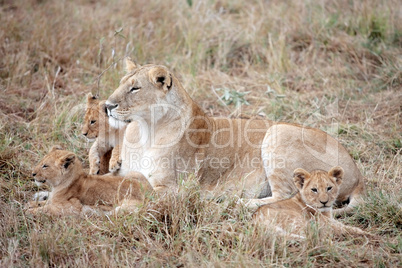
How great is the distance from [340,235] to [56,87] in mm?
4815

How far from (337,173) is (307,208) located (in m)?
0.44

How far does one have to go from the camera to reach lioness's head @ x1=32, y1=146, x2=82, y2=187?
16.2 feet

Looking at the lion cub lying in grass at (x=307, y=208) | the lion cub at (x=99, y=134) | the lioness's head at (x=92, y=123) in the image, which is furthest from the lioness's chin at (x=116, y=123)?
the lion cub lying in grass at (x=307, y=208)

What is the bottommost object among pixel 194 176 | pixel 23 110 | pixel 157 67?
pixel 23 110

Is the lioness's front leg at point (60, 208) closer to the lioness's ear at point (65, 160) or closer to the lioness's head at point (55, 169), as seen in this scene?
the lioness's head at point (55, 169)

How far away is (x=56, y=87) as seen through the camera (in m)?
7.78

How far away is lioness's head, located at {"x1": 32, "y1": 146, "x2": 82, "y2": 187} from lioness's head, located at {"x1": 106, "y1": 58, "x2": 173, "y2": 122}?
1.91 ft

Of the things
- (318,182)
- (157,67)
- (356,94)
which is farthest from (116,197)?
(356,94)

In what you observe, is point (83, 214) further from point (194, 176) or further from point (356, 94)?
point (356, 94)

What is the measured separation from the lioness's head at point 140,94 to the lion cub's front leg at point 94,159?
2.64 feet

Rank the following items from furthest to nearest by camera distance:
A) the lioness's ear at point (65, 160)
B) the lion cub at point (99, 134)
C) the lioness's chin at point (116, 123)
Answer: the lion cub at point (99, 134) < the lioness's chin at point (116, 123) < the lioness's ear at point (65, 160)

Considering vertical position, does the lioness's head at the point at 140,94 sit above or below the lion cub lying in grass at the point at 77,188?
above

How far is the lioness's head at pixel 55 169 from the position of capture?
4.93m

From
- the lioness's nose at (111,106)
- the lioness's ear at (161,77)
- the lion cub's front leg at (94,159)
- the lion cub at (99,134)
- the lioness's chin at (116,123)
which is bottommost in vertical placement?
the lion cub's front leg at (94,159)
